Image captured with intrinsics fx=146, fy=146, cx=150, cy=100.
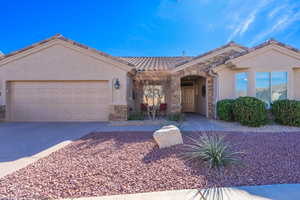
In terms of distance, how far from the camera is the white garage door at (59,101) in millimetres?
9047

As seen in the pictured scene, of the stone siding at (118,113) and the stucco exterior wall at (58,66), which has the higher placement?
the stucco exterior wall at (58,66)

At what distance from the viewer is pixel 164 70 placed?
10.1 m

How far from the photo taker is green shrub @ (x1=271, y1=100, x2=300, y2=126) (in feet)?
23.5

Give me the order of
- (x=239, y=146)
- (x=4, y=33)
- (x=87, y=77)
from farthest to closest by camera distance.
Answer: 1. (x=4, y=33)
2. (x=87, y=77)
3. (x=239, y=146)

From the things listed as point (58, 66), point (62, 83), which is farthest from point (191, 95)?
point (58, 66)

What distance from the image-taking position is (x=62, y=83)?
29.8 feet

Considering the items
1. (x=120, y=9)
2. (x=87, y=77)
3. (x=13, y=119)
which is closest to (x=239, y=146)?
(x=87, y=77)

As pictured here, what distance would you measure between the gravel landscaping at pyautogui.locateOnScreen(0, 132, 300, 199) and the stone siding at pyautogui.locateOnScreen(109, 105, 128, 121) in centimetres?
441

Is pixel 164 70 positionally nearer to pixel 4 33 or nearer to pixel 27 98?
pixel 27 98

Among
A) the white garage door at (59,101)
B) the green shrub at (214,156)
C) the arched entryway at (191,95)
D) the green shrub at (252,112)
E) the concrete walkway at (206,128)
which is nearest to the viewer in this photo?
the green shrub at (214,156)

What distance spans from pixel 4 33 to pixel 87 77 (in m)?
9.63

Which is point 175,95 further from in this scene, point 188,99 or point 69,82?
point 69,82

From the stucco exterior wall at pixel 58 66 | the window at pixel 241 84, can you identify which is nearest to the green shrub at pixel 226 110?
the window at pixel 241 84

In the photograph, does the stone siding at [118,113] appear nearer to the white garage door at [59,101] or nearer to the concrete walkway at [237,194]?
the white garage door at [59,101]
